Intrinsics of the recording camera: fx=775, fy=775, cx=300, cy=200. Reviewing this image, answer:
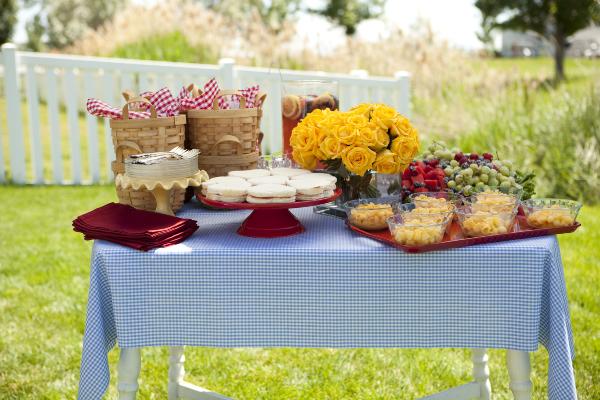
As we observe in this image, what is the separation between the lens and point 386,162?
2.12 m

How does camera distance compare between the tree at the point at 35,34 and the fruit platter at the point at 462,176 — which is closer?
the fruit platter at the point at 462,176

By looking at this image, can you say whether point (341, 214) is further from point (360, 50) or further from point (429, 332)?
point (360, 50)

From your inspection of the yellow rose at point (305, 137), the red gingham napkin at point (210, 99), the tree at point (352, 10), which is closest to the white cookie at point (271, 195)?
the yellow rose at point (305, 137)

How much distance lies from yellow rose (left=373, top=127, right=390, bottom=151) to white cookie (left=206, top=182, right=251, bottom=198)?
369 mm

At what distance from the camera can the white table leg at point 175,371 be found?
2.97 metres

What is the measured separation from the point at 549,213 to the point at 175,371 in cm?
159

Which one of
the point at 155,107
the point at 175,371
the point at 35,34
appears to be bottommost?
the point at 175,371

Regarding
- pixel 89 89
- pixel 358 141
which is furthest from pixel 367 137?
pixel 89 89

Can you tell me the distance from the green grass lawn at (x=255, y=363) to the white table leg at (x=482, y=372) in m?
0.23

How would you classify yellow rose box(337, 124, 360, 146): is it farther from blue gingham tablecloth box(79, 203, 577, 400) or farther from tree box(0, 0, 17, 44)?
tree box(0, 0, 17, 44)

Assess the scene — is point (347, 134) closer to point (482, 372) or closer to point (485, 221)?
point (485, 221)

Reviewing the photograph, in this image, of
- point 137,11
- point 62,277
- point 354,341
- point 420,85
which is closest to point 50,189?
point 62,277

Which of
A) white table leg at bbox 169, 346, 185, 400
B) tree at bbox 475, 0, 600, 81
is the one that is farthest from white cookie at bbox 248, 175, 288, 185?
tree at bbox 475, 0, 600, 81

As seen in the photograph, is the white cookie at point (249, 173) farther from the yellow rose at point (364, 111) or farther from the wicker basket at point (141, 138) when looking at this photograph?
the yellow rose at point (364, 111)
